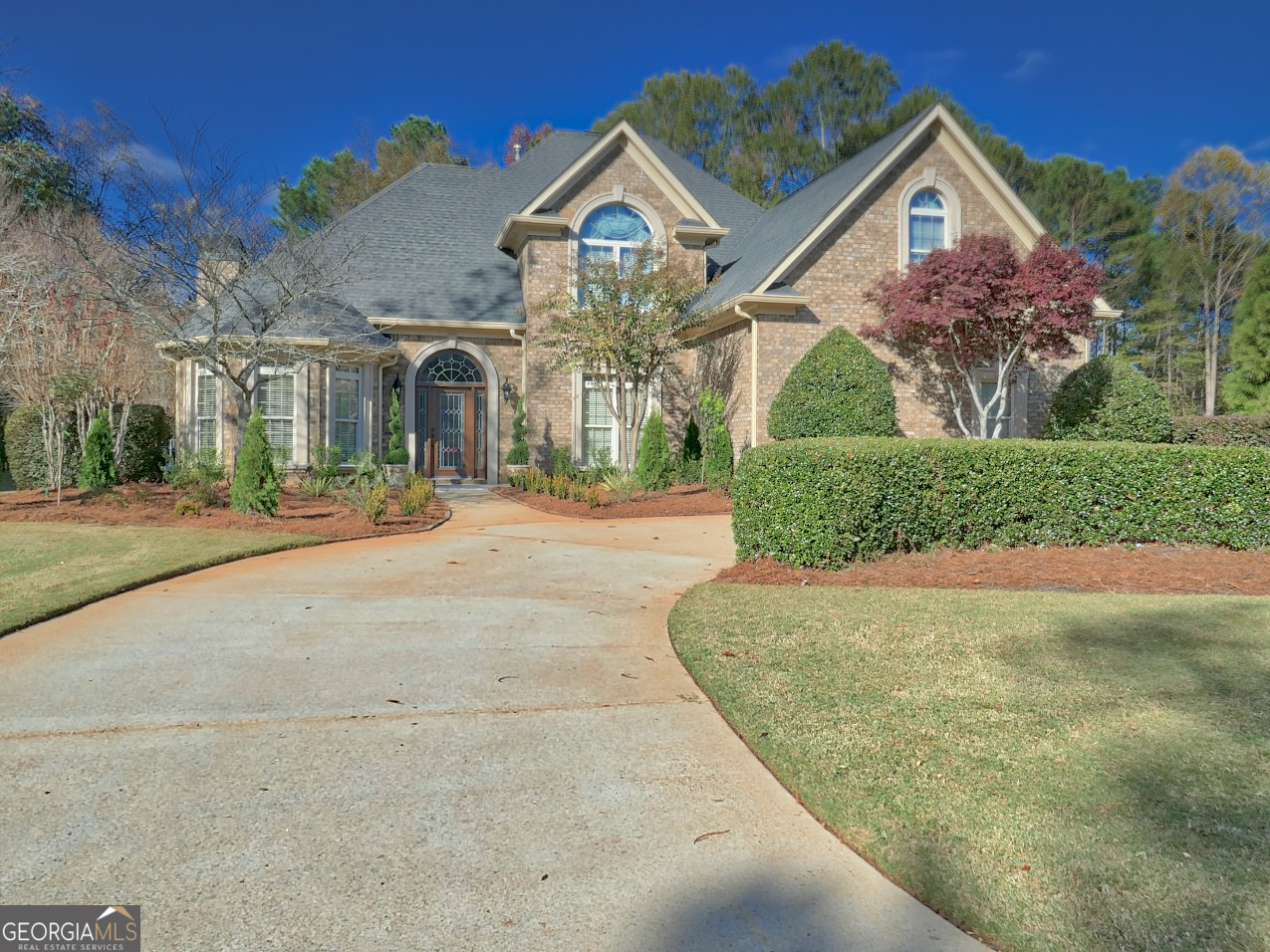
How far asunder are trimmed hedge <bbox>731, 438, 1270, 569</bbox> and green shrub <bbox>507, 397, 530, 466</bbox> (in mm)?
9340

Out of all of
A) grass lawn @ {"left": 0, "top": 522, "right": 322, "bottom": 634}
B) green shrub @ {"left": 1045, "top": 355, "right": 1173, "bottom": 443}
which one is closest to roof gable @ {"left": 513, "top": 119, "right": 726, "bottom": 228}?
green shrub @ {"left": 1045, "top": 355, "right": 1173, "bottom": 443}

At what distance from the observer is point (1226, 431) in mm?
16375

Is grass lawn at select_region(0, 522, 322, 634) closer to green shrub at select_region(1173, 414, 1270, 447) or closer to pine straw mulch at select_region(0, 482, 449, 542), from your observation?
pine straw mulch at select_region(0, 482, 449, 542)

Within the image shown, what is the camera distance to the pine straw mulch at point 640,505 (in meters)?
12.7

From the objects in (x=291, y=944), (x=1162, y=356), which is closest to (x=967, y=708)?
(x=291, y=944)

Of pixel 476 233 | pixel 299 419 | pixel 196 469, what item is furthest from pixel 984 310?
pixel 196 469

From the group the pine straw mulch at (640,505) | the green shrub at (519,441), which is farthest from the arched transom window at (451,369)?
the pine straw mulch at (640,505)

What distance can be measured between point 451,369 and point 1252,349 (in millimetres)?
27142

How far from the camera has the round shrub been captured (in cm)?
1401

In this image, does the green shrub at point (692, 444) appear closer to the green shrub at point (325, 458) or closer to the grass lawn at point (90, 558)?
the green shrub at point (325, 458)

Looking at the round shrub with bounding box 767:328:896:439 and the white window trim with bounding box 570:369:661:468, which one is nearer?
the round shrub with bounding box 767:328:896:439

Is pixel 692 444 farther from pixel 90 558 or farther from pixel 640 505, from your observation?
→ pixel 90 558

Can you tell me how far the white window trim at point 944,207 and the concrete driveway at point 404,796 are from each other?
516 inches

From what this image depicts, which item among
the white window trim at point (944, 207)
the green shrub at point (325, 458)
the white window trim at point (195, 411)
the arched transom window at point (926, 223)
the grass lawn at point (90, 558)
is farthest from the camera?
the arched transom window at point (926, 223)
